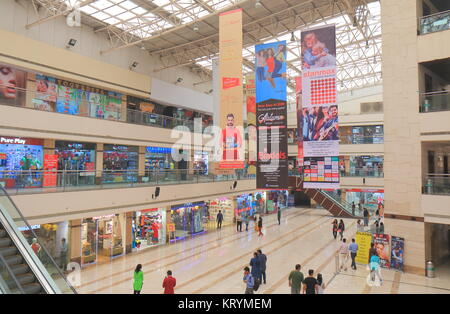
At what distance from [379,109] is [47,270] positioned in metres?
35.3

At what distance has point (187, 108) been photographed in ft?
92.3

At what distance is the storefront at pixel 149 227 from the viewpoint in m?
19.7

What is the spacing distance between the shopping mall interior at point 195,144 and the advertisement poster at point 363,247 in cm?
7

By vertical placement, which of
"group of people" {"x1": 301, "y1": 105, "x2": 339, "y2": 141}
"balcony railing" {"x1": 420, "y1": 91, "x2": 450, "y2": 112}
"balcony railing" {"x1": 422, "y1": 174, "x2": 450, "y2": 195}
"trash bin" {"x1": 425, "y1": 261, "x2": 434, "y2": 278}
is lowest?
"trash bin" {"x1": 425, "y1": 261, "x2": 434, "y2": 278}

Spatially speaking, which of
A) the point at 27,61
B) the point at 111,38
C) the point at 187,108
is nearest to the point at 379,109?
the point at 187,108

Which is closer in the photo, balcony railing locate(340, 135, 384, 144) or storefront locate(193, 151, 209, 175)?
storefront locate(193, 151, 209, 175)

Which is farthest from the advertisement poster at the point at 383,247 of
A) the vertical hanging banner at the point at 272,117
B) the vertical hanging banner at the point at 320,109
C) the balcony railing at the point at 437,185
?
the vertical hanging banner at the point at 272,117

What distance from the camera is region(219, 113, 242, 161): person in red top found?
1538 cm

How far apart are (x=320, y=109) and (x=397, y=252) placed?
6.92 m

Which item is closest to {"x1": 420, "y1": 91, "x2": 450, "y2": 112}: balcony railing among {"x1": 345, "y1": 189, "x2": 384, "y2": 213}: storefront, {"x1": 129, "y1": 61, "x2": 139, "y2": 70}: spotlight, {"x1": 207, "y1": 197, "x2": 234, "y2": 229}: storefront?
{"x1": 207, "y1": 197, "x2": 234, "y2": 229}: storefront

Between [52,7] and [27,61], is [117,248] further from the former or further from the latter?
[52,7]

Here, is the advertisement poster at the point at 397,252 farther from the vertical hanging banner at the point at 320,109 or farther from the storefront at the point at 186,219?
the storefront at the point at 186,219

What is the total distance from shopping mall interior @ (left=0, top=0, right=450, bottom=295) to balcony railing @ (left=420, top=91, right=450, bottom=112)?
56 millimetres

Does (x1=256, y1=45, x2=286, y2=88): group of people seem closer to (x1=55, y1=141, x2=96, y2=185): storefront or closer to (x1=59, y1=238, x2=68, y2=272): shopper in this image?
(x1=55, y1=141, x2=96, y2=185): storefront
